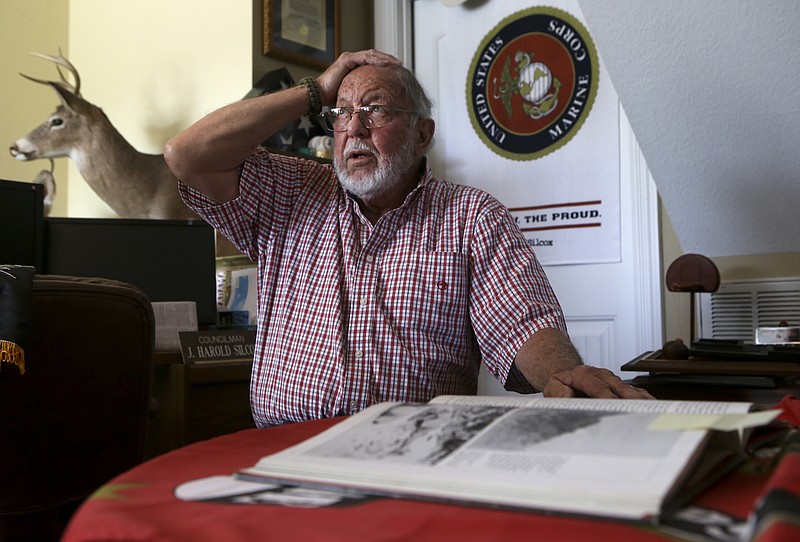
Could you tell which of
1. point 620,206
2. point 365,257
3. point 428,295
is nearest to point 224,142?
point 365,257

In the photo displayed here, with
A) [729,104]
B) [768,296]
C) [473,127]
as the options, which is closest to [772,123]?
[729,104]

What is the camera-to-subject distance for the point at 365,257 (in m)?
1.43

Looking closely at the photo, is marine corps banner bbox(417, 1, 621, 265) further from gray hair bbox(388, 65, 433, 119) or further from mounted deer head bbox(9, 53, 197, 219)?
gray hair bbox(388, 65, 433, 119)

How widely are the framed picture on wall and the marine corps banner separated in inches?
18.2

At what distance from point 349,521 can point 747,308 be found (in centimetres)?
216

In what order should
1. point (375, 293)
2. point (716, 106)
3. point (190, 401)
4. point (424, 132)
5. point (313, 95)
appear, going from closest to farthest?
point (375, 293) → point (313, 95) → point (424, 132) → point (190, 401) → point (716, 106)

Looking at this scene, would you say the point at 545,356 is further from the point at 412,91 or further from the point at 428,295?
the point at 412,91

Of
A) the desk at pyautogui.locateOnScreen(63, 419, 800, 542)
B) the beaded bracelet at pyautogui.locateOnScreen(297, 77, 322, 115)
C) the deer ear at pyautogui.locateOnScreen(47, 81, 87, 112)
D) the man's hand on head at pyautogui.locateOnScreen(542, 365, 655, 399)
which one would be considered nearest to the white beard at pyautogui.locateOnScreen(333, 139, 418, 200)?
the beaded bracelet at pyautogui.locateOnScreen(297, 77, 322, 115)

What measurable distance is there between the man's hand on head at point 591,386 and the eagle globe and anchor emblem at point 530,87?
194 cm

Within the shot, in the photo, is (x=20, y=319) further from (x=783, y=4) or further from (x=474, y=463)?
(x=783, y=4)

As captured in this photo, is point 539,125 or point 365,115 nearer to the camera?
point 365,115

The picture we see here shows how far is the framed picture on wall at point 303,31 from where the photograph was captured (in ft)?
9.28

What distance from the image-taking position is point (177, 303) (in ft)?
6.57

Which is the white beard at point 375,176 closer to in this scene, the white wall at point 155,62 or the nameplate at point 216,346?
the nameplate at point 216,346
